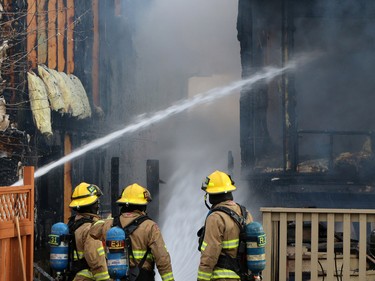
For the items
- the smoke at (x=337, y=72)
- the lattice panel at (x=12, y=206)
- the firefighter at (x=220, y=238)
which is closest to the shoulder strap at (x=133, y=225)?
the firefighter at (x=220, y=238)

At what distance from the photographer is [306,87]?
13.4 m

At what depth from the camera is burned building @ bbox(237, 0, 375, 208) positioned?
42.6ft

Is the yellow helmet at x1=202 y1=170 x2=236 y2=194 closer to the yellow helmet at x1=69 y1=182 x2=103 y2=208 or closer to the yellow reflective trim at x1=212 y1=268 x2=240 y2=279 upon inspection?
the yellow reflective trim at x1=212 y1=268 x2=240 y2=279

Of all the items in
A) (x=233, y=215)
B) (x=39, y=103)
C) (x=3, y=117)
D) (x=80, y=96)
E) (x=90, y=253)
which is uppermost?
(x=80, y=96)

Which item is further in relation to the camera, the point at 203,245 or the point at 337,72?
the point at 337,72

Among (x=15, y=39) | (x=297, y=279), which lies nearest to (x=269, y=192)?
(x=15, y=39)

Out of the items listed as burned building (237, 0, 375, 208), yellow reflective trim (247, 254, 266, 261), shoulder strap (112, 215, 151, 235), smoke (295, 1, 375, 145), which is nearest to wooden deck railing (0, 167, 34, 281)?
shoulder strap (112, 215, 151, 235)

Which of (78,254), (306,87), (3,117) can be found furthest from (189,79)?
(78,254)

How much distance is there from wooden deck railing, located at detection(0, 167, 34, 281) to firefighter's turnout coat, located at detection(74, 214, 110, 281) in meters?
0.46

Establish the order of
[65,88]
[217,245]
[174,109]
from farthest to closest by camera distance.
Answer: [174,109] → [65,88] → [217,245]

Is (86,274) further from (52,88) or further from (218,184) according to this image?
(52,88)

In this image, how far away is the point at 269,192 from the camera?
1280cm

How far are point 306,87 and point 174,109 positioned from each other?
476 inches

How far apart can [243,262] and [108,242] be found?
3.62 feet
